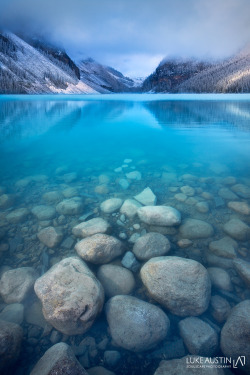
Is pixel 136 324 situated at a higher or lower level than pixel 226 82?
lower

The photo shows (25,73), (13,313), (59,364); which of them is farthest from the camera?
(25,73)

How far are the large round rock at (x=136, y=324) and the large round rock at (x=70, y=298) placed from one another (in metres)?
0.25

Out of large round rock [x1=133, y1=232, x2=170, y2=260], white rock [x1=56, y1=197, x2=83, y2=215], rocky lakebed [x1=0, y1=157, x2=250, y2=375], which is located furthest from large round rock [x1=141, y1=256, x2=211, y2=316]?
white rock [x1=56, y1=197, x2=83, y2=215]

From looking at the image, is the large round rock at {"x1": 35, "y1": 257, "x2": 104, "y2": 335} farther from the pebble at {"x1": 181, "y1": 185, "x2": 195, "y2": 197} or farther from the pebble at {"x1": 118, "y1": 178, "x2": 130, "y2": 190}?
the pebble at {"x1": 181, "y1": 185, "x2": 195, "y2": 197}

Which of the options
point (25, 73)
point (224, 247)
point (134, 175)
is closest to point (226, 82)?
point (25, 73)

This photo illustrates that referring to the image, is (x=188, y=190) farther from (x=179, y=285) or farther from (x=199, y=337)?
(x=199, y=337)

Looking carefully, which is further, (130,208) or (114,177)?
(114,177)

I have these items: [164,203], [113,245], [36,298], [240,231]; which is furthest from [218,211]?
[36,298]

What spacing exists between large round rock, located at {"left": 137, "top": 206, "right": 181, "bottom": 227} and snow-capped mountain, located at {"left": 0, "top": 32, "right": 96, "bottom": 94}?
344ft

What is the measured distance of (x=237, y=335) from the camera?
7.40ft

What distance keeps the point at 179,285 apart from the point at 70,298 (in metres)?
1.45

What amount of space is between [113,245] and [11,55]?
140749mm

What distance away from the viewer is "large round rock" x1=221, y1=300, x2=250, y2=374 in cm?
217

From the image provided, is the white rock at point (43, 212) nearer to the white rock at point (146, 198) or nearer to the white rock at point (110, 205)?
the white rock at point (110, 205)
